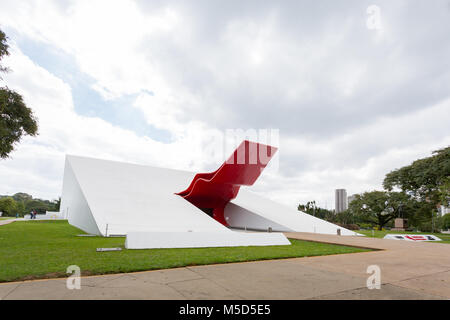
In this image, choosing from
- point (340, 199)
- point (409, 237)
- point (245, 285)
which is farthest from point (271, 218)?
point (340, 199)

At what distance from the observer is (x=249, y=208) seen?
67.4ft

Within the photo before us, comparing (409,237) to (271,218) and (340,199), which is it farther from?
(340,199)

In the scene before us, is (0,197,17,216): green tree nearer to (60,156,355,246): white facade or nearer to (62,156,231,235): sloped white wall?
(60,156,355,246): white facade

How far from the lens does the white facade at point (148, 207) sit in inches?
487

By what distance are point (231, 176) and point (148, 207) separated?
5.62 m

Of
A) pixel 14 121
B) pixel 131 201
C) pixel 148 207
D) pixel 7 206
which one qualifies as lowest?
pixel 7 206

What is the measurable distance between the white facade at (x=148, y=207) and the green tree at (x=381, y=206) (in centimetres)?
2445

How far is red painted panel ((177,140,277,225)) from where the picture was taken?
15.9 m

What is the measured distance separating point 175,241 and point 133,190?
9199 millimetres

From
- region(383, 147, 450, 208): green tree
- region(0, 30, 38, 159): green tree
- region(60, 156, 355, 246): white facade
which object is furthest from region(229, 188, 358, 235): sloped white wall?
region(0, 30, 38, 159): green tree

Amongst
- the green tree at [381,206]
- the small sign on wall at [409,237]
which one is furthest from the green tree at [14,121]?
the green tree at [381,206]

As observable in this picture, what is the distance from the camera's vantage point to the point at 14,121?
1152cm
